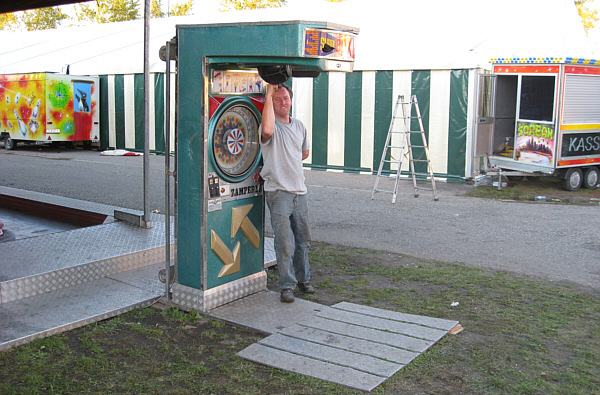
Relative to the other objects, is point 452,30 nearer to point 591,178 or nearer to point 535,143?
point 535,143

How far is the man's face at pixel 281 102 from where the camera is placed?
519 cm

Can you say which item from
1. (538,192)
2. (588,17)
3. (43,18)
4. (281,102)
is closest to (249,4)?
(588,17)

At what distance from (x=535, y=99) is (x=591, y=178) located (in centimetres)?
211

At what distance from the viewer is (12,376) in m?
3.74

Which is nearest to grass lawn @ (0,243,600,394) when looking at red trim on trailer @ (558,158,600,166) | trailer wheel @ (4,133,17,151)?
red trim on trailer @ (558,158,600,166)

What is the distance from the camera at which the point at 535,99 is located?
13133mm

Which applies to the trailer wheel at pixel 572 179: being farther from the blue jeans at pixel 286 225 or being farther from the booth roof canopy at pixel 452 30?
the blue jeans at pixel 286 225

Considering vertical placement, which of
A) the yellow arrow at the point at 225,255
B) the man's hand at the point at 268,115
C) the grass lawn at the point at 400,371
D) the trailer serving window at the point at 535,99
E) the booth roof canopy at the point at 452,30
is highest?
the booth roof canopy at the point at 452,30

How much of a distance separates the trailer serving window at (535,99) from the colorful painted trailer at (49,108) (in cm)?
1420

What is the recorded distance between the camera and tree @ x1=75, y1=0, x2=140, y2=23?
164 ft

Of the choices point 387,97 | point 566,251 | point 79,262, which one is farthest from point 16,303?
point 387,97

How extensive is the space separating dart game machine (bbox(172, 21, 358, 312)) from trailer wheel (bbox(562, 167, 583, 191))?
916 centimetres

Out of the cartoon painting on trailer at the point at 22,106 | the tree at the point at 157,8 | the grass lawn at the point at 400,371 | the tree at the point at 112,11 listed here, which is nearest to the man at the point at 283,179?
the grass lawn at the point at 400,371

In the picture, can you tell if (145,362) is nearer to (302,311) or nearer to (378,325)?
(302,311)
